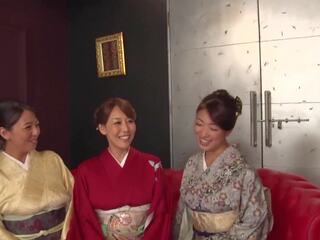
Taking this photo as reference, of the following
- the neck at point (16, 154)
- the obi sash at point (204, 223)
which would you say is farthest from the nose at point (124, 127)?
the neck at point (16, 154)

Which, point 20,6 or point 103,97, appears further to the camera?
point 103,97

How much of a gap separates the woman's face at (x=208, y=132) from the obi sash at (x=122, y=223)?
50 cm

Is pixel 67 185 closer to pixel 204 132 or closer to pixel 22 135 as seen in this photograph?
pixel 22 135

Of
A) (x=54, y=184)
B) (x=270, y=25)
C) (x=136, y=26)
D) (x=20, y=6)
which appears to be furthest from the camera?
(x=136, y=26)

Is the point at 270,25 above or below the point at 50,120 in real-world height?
above

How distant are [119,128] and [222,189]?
1.91 feet

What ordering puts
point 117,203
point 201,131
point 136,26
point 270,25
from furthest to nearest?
point 136,26
point 270,25
point 117,203
point 201,131

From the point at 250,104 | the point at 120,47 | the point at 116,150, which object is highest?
the point at 120,47

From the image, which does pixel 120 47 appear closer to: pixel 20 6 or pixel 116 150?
pixel 20 6

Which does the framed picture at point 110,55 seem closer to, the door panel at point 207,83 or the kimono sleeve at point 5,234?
the door panel at point 207,83

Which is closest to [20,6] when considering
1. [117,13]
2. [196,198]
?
[117,13]

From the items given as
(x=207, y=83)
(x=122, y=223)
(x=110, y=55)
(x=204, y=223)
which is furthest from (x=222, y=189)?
(x=110, y=55)

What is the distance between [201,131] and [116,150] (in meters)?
0.49

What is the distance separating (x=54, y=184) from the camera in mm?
2203
